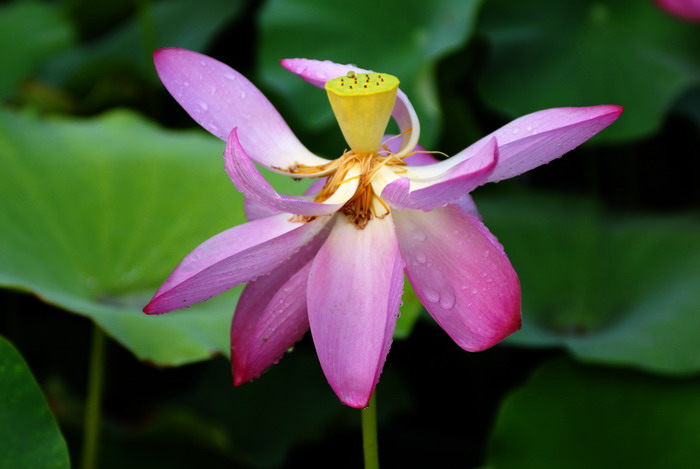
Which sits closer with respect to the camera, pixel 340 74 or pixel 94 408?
pixel 340 74

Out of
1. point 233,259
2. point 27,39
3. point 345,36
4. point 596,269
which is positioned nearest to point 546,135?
point 233,259

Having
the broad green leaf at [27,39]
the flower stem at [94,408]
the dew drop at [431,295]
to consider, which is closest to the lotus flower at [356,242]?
the dew drop at [431,295]

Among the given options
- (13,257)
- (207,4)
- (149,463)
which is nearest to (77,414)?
(149,463)

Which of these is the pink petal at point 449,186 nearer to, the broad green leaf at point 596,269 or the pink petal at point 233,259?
the pink petal at point 233,259

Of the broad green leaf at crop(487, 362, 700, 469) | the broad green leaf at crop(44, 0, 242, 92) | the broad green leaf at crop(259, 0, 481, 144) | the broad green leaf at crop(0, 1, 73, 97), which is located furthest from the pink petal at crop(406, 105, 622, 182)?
the broad green leaf at crop(0, 1, 73, 97)

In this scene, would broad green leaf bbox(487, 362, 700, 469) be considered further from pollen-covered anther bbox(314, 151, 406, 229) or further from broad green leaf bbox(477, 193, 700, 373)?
pollen-covered anther bbox(314, 151, 406, 229)

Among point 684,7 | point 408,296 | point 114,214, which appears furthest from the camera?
point 684,7

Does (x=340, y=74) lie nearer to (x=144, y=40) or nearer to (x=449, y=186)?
(x=449, y=186)
